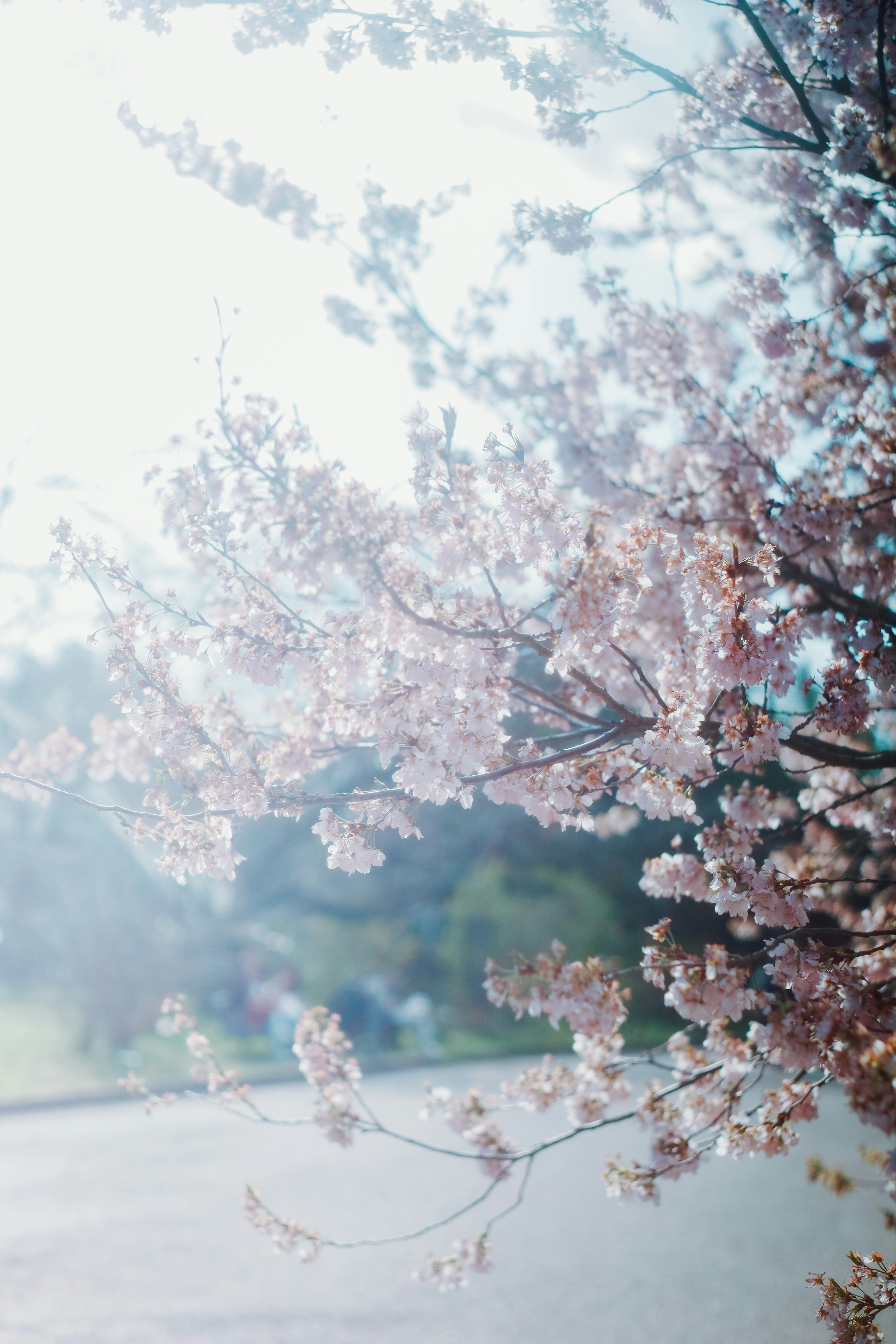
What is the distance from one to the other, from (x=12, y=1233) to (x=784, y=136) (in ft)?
24.9

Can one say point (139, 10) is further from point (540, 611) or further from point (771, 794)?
point (771, 794)

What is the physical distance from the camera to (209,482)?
3.15 metres

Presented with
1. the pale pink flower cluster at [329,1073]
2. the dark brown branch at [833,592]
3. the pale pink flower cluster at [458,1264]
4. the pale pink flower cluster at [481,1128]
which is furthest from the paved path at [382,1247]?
the dark brown branch at [833,592]

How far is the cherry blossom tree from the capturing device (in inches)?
104

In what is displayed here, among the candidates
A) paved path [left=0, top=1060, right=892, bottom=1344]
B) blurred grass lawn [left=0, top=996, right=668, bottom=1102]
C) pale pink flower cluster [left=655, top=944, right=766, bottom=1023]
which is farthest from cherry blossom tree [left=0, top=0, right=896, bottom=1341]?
blurred grass lawn [left=0, top=996, right=668, bottom=1102]

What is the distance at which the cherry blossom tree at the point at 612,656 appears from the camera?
8.70 ft

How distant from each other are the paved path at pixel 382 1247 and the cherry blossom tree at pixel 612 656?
1.72 metres

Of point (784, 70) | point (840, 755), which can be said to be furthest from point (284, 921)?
point (784, 70)

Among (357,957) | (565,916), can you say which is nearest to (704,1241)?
(565,916)

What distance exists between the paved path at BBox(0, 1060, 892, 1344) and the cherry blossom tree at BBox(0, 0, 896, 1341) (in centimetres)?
172

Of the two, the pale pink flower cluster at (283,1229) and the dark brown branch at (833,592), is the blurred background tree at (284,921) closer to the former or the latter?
the pale pink flower cluster at (283,1229)

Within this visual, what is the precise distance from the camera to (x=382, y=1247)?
6305 millimetres

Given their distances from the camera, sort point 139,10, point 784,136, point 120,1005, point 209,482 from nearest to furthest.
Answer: point 209,482
point 784,136
point 139,10
point 120,1005

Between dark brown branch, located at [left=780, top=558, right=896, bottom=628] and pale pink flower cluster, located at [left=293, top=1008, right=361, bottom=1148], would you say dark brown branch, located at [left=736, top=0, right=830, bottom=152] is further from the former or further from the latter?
pale pink flower cluster, located at [left=293, top=1008, right=361, bottom=1148]
